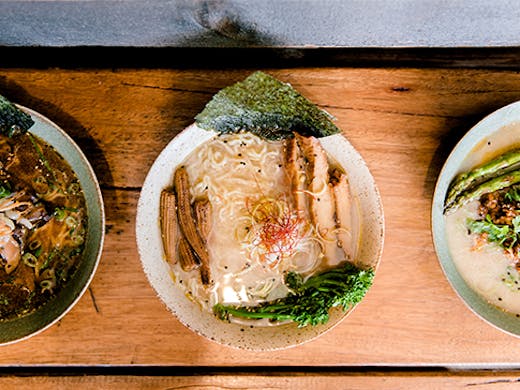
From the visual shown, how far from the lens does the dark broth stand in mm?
2393

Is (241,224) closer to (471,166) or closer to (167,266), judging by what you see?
(167,266)

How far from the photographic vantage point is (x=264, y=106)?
2324 millimetres

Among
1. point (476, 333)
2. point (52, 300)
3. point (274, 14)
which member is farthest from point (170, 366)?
point (274, 14)

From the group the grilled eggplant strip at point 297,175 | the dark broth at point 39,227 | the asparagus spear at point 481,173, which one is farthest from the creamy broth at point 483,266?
the dark broth at point 39,227

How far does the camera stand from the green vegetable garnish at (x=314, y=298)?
2.31 m

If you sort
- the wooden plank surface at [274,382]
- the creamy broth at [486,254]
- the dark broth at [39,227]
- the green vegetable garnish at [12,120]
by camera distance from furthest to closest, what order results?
the wooden plank surface at [274,382]
the creamy broth at [486,254]
the dark broth at [39,227]
the green vegetable garnish at [12,120]

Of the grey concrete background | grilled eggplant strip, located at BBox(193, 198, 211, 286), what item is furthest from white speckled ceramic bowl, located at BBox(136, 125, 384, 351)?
the grey concrete background

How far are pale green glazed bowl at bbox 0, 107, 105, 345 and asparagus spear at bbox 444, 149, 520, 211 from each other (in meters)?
1.60

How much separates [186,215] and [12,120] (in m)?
0.88

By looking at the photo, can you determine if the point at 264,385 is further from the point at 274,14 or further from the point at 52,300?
the point at 274,14

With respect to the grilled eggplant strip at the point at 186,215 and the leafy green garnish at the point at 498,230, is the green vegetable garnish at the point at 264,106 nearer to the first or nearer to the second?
the grilled eggplant strip at the point at 186,215

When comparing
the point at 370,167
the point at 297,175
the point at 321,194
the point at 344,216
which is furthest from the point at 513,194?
the point at 297,175

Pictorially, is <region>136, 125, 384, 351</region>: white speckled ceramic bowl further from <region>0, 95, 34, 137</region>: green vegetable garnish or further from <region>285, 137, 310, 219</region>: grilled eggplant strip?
<region>0, 95, 34, 137</region>: green vegetable garnish

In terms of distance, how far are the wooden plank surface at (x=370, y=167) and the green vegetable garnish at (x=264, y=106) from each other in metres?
0.23
